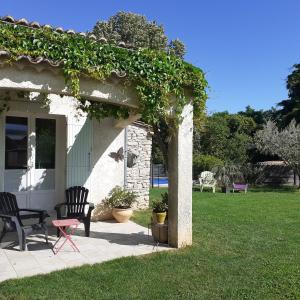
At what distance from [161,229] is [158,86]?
2.67 m

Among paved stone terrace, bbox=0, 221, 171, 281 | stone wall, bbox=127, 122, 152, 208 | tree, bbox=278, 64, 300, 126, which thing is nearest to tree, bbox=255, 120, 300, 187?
tree, bbox=278, 64, 300, 126

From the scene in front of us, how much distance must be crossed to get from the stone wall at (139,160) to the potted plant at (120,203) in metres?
1.42

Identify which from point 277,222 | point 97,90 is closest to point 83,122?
point 97,90

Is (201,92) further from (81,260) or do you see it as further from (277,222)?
(277,222)

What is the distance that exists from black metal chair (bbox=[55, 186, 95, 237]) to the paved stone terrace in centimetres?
37

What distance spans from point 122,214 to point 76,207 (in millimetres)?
1517

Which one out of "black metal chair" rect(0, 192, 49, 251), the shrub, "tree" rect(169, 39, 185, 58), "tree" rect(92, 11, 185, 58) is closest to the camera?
"black metal chair" rect(0, 192, 49, 251)

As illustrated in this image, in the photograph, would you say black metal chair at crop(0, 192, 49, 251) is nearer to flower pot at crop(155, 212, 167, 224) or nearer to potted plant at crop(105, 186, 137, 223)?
flower pot at crop(155, 212, 167, 224)

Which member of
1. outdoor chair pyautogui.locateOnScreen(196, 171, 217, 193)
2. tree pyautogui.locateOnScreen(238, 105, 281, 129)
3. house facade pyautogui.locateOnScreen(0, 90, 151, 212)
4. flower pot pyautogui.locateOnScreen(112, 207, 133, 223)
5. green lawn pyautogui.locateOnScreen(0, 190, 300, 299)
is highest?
tree pyautogui.locateOnScreen(238, 105, 281, 129)

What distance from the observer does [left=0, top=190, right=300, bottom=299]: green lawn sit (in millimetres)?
4605

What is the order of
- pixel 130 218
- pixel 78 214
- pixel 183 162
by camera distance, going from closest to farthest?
pixel 183 162 → pixel 78 214 → pixel 130 218

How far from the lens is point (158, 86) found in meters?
6.16

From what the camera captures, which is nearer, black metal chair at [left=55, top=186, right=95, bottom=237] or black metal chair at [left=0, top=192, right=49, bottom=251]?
black metal chair at [left=0, top=192, right=49, bottom=251]

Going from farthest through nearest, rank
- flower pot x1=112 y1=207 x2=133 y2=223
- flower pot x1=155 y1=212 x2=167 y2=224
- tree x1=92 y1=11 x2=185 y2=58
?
tree x1=92 y1=11 x2=185 y2=58 < flower pot x1=112 y1=207 x2=133 y2=223 < flower pot x1=155 y1=212 x2=167 y2=224
